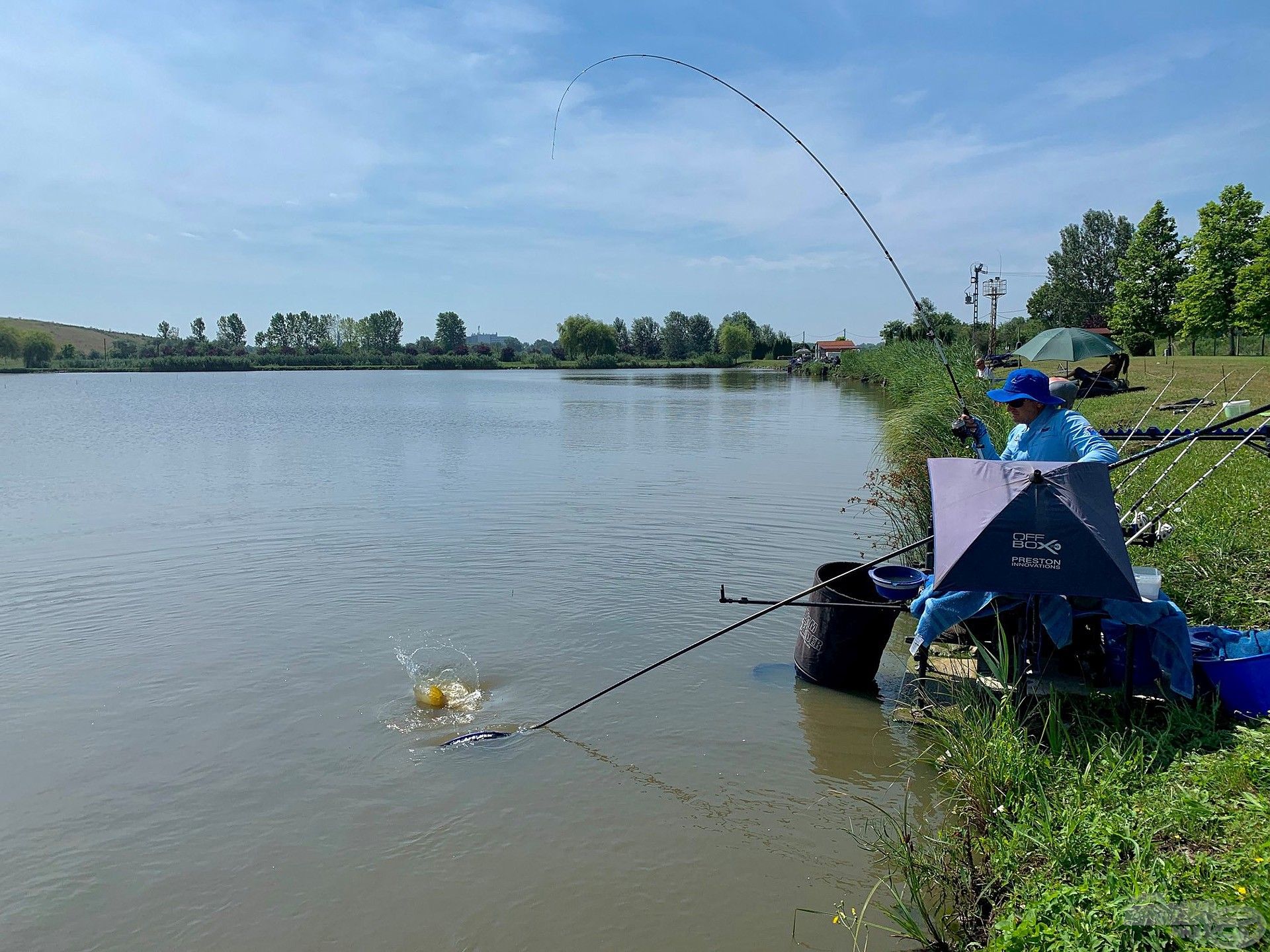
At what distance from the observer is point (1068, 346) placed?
19.8 metres

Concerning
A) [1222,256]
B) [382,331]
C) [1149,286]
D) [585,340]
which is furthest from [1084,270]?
[382,331]

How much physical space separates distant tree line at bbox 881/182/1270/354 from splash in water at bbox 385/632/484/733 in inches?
783

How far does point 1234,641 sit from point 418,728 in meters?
5.16

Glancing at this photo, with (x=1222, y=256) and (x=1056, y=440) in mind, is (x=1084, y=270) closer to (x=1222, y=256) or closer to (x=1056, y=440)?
(x=1222, y=256)

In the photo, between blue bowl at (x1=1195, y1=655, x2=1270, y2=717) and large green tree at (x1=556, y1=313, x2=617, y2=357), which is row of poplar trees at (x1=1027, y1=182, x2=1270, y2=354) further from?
large green tree at (x1=556, y1=313, x2=617, y2=357)

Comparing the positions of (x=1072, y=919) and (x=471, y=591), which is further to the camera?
(x=471, y=591)

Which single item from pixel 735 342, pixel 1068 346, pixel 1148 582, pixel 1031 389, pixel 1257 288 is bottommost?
pixel 1148 582

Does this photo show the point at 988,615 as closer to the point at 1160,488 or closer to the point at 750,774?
the point at 750,774

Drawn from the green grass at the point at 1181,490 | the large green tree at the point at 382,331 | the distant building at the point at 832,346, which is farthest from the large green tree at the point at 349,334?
the green grass at the point at 1181,490

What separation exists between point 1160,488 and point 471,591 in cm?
729

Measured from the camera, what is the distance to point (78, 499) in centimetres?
1506

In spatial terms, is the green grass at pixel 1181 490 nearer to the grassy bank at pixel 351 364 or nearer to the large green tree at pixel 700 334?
the grassy bank at pixel 351 364

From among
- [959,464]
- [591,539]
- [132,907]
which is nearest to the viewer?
[132,907]

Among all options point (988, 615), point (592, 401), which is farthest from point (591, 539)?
point (592, 401)
